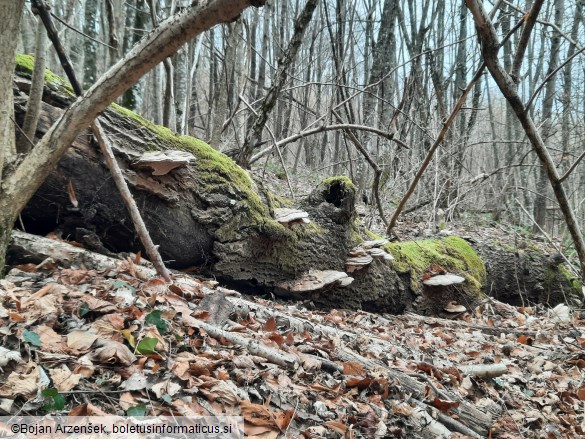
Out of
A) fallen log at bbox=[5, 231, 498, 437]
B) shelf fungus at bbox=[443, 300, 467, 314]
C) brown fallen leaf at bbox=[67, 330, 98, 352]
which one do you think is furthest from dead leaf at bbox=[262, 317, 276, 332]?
shelf fungus at bbox=[443, 300, 467, 314]

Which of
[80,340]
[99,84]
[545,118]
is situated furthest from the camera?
[545,118]

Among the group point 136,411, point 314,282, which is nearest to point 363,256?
point 314,282

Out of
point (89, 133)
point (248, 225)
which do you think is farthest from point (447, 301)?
Answer: point (89, 133)

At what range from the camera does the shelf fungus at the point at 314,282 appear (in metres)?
4.40

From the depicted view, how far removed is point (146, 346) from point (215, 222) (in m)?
2.02

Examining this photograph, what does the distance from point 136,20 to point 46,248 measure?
8.24 metres

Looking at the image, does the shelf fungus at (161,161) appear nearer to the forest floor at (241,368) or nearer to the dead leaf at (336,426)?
the forest floor at (241,368)

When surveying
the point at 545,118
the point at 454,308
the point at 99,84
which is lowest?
the point at 454,308

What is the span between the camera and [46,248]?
314cm

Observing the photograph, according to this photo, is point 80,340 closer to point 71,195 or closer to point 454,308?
point 71,195

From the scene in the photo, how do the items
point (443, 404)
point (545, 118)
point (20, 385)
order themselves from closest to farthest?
point (20, 385) < point (443, 404) < point (545, 118)

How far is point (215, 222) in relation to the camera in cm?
405

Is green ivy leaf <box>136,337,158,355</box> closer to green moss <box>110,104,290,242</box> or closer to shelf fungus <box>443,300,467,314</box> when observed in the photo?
green moss <box>110,104,290,242</box>

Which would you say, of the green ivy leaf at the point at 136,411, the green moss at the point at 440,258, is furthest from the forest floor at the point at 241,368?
the green moss at the point at 440,258
